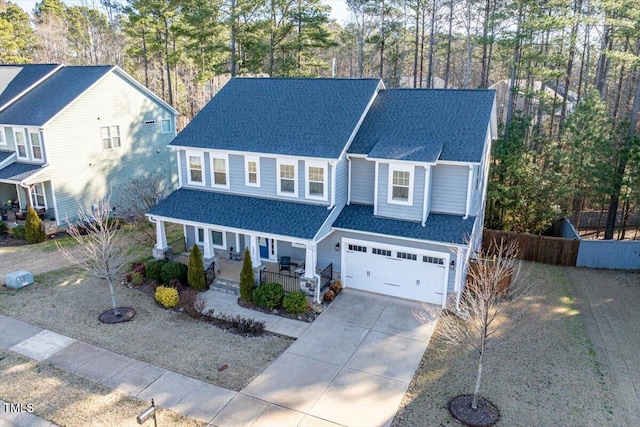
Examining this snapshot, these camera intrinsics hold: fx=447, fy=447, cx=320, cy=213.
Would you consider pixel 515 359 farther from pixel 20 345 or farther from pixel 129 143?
pixel 129 143

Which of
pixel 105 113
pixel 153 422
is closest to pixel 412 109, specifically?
pixel 153 422

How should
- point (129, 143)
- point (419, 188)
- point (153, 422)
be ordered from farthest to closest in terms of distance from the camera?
point (129, 143) < point (419, 188) < point (153, 422)

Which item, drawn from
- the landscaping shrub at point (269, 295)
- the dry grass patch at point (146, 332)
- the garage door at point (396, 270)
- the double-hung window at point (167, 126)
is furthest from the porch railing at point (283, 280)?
the double-hung window at point (167, 126)

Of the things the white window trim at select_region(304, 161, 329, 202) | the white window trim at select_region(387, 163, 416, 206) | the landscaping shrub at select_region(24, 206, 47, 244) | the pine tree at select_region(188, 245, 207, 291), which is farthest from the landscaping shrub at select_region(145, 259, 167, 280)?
the white window trim at select_region(387, 163, 416, 206)

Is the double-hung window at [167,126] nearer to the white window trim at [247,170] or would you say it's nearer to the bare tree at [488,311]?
the white window trim at [247,170]

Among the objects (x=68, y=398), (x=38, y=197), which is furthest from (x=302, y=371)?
(x=38, y=197)

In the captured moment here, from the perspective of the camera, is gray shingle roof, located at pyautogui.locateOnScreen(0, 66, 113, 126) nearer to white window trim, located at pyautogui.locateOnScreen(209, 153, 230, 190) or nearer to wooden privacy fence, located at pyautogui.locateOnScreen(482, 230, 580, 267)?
white window trim, located at pyautogui.locateOnScreen(209, 153, 230, 190)
